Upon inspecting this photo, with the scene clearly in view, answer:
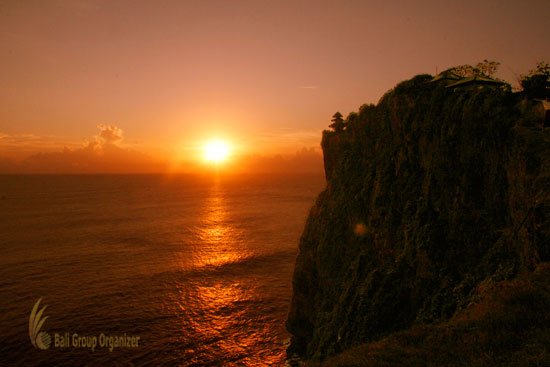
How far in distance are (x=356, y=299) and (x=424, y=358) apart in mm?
8917

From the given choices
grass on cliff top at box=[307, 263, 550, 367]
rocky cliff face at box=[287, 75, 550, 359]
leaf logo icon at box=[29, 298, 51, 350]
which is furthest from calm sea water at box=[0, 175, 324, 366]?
grass on cliff top at box=[307, 263, 550, 367]

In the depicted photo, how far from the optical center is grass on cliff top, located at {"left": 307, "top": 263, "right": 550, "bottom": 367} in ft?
26.6

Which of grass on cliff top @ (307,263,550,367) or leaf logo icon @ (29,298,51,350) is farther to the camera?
leaf logo icon @ (29,298,51,350)

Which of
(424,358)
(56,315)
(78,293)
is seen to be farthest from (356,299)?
(78,293)

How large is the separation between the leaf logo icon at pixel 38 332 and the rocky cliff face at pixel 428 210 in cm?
2463

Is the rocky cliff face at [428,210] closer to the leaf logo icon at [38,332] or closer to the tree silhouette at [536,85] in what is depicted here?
the tree silhouette at [536,85]

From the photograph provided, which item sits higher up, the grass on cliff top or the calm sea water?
the grass on cliff top

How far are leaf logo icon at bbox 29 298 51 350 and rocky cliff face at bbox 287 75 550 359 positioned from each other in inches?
970

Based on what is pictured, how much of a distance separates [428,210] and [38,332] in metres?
35.3

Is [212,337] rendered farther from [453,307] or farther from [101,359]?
[453,307]
